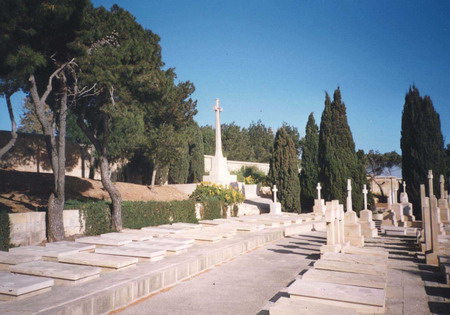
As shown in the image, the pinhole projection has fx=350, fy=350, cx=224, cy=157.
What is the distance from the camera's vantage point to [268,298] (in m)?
5.70

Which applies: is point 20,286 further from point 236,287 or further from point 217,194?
point 217,194

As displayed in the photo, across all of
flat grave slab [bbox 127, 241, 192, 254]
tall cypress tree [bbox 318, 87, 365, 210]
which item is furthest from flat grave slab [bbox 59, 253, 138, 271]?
tall cypress tree [bbox 318, 87, 365, 210]

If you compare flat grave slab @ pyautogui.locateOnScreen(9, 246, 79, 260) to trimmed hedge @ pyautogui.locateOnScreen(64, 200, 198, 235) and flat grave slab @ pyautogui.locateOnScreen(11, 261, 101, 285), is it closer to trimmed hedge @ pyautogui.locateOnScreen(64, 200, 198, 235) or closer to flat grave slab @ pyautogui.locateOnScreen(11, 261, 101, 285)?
flat grave slab @ pyautogui.locateOnScreen(11, 261, 101, 285)

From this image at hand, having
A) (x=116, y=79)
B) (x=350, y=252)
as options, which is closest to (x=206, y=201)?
(x=116, y=79)

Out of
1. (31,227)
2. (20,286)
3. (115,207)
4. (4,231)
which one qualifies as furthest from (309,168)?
(20,286)

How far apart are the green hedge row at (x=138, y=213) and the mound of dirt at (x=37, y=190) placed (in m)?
2.42

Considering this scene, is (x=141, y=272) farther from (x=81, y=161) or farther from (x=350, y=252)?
(x=81, y=161)

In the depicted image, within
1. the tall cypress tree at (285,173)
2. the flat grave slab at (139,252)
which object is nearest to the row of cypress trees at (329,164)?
the tall cypress tree at (285,173)

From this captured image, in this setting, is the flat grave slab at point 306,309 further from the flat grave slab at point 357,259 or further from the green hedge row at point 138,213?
the green hedge row at point 138,213

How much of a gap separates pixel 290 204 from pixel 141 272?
18444 millimetres

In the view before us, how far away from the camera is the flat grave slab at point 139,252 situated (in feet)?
22.7

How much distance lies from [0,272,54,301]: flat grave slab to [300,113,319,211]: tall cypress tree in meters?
22.9

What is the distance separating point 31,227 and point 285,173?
17420mm

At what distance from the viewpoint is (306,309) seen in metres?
4.16
